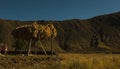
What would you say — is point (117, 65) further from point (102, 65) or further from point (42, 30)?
point (42, 30)

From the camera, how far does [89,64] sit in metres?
12.4

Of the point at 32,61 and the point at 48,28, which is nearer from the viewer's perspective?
the point at 32,61

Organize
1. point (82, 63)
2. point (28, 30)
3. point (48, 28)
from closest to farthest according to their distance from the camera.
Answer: point (82, 63) < point (28, 30) < point (48, 28)

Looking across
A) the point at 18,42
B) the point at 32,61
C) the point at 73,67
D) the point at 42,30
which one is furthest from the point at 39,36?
the point at 18,42

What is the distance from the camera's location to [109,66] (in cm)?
1219

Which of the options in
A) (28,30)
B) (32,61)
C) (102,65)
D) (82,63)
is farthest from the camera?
(28,30)

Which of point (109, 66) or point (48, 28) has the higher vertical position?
point (48, 28)

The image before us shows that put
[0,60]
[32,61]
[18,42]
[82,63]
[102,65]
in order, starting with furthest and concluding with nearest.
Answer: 1. [18,42]
2. [32,61]
3. [0,60]
4. [82,63]
5. [102,65]

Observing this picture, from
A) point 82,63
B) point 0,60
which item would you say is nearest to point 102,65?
point 82,63

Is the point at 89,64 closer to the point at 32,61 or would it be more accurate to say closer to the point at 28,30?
the point at 32,61

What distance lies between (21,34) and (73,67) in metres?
33.0

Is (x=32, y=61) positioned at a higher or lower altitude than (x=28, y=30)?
lower

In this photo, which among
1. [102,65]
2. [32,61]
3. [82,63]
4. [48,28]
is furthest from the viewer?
[48,28]

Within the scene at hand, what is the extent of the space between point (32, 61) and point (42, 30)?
1781 cm
